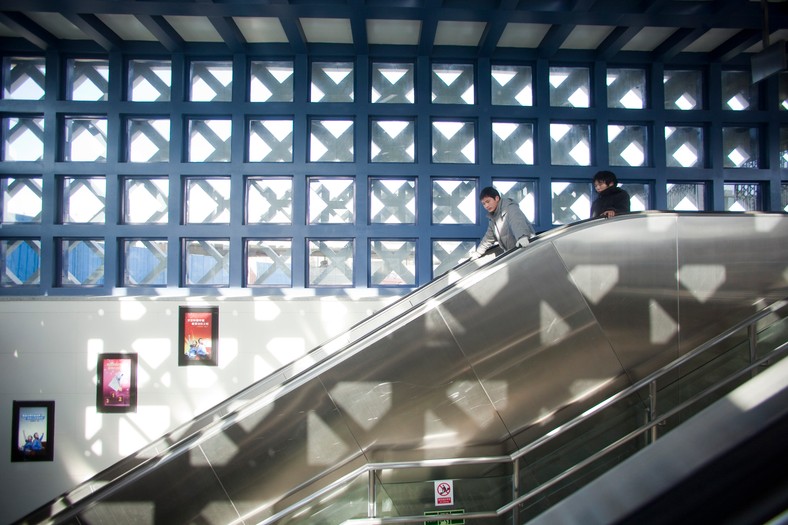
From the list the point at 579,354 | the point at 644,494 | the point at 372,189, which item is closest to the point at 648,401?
the point at 579,354

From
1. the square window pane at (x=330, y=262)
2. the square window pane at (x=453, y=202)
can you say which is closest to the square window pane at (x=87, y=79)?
the square window pane at (x=330, y=262)

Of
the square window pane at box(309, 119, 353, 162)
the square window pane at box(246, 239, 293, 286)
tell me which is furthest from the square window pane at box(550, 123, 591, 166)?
the square window pane at box(246, 239, 293, 286)

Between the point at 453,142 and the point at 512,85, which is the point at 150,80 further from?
the point at 512,85

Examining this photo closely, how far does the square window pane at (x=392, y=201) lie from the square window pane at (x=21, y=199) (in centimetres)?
493

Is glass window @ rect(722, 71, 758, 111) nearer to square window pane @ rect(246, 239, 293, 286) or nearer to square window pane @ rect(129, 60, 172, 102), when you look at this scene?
square window pane @ rect(246, 239, 293, 286)

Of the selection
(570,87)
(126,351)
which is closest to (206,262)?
(126,351)

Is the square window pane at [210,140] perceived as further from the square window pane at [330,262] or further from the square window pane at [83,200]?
the square window pane at [330,262]

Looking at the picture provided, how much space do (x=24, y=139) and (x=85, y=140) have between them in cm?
86

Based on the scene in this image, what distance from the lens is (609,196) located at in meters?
4.58

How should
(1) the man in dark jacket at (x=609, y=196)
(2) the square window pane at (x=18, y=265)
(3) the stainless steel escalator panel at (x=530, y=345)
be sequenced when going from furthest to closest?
(2) the square window pane at (x=18, y=265)
(1) the man in dark jacket at (x=609, y=196)
(3) the stainless steel escalator panel at (x=530, y=345)

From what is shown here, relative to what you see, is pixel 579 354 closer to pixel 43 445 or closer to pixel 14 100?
pixel 43 445

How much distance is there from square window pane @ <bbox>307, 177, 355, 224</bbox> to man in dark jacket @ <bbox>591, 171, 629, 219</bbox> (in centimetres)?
338

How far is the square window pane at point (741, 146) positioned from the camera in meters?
6.93

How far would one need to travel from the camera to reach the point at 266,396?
3.54 meters
